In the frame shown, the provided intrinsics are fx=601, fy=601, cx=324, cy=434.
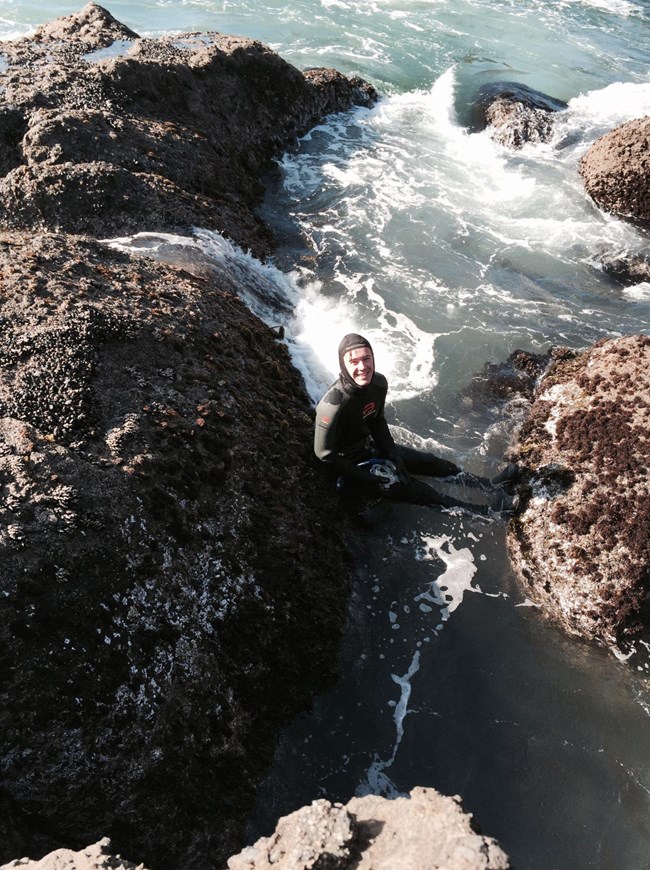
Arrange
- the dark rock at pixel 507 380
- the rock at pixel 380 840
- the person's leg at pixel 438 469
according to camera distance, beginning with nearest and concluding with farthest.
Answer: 1. the rock at pixel 380 840
2. the person's leg at pixel 438 469
3. the dark rock at pixel 507 380

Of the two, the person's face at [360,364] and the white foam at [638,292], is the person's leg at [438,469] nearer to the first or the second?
the person's face at [360,364]

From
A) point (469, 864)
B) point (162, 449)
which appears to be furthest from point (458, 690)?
point (162, 449)

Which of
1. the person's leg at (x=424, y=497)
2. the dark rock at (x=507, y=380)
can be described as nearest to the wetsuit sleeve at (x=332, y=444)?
the person's leg at (x=424, y=497)

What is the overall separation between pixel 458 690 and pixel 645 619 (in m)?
2.31

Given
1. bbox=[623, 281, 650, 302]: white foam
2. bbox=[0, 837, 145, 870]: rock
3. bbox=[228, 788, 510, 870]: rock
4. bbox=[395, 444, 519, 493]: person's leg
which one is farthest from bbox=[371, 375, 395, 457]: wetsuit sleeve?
bbox=[623, 281, 650, 302]: white foam

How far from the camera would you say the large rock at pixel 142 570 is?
4621 millimetres

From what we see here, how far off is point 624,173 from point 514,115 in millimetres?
5460

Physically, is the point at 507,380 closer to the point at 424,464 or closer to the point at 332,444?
the point at 424,464

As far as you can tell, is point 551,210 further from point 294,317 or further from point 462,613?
point 462,613

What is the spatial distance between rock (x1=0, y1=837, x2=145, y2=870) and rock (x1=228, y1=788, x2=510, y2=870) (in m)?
0.81

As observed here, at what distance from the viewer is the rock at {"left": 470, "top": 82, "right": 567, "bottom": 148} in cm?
1778

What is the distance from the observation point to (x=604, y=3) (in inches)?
1231

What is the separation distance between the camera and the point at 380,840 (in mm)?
3945

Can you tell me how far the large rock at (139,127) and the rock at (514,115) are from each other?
5470 mm
